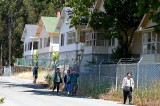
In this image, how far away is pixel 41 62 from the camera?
49.5 m

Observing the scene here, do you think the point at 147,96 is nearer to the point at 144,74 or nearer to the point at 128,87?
the point at 128,87

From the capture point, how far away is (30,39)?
6562 centimetres

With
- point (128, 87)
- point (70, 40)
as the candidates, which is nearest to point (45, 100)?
point (128, 87)

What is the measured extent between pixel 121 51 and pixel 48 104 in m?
17.3

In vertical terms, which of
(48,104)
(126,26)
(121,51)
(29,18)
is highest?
(29,18)

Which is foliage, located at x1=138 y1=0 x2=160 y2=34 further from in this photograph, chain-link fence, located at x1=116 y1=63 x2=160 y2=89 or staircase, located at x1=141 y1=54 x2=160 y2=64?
staircase, located at x1=141 y1=54 x2=160 y2=64

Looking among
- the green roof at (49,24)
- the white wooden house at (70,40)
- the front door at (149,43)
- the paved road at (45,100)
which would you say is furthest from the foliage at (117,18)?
the green roof at (49,24)

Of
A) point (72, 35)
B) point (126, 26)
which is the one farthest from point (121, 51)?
point (72, 35)

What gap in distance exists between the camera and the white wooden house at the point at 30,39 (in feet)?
212

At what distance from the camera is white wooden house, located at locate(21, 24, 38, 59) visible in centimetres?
6450

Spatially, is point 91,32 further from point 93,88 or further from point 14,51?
point 14,51

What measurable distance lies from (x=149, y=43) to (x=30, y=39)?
38897 mm

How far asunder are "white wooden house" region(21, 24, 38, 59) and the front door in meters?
34.7

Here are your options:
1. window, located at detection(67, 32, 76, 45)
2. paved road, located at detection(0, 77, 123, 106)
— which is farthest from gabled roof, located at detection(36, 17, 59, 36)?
paved road, located at detection(0, 77, 123, 106)
